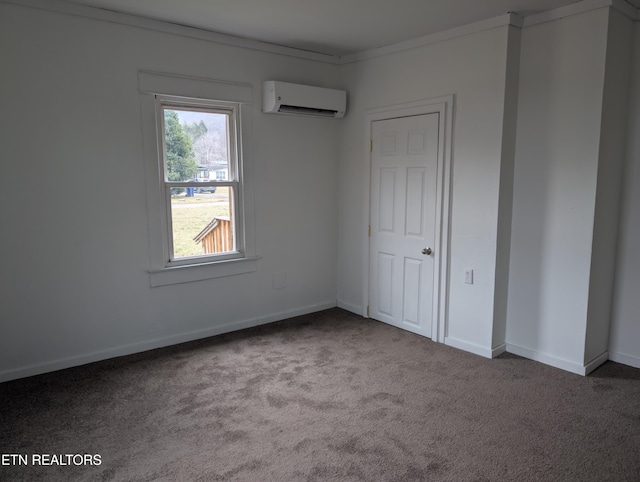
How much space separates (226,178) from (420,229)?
177cm

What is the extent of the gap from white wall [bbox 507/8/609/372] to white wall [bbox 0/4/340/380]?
2162 mm

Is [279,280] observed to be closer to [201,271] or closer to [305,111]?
[201,271]

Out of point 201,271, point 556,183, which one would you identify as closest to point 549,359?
point 556,183

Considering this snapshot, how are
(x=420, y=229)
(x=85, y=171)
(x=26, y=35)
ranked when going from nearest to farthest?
(x=26, y=35), (x=85, y=171), (x=420, y=229)

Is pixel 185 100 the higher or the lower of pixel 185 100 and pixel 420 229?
the higher

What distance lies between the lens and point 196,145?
3914 millimetres

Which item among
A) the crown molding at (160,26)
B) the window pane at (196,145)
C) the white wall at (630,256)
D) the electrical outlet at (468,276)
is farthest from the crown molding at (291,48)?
the electrical outlet at (468,276)

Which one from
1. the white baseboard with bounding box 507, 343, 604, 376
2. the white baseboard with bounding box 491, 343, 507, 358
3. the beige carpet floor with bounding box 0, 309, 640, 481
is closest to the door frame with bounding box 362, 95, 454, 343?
the beige carpet floor with bounding box 0, 309, 640, 481

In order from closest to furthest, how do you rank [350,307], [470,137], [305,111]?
1. [470,137]
2. [305,111]
3. [350,307]

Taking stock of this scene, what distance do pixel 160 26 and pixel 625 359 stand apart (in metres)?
4.38

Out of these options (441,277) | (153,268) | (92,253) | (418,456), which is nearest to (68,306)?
(92,253)

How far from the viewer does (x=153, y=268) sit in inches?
148

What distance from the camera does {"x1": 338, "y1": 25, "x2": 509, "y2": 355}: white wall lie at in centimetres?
351

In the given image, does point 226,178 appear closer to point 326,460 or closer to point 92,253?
point 92,253
